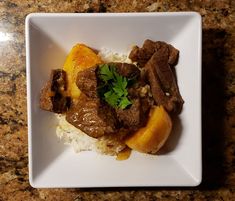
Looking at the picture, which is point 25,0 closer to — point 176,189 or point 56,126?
point 56,126

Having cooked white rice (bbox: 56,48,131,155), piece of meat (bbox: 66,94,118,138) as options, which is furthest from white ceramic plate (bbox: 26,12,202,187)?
piece of meat (bbox: 66,94,118,138)

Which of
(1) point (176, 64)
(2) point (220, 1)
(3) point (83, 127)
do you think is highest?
(2) point (220, 1)

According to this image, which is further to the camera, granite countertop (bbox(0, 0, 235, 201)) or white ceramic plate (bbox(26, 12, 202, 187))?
granite countertop (bbox(0, 0, 235, 201))

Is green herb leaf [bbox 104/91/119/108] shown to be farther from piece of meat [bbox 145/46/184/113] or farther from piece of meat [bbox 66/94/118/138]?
piece of meat [bbox 145/46/184/113]

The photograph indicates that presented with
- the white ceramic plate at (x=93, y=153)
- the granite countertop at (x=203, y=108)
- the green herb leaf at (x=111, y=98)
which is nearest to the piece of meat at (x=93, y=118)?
the green herb leaf at (x=111, y=98)

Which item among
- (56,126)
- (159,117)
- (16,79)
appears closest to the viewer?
(159,117)

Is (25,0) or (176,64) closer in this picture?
(176,64)

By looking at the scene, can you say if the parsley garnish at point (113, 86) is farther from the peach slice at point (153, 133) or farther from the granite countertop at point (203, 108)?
the granite countertop at point (203, 108)

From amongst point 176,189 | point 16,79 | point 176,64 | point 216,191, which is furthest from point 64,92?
point 216,191
